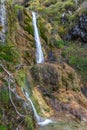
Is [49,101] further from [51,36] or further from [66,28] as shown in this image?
[66,28]

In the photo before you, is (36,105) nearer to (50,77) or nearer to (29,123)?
(50,77)

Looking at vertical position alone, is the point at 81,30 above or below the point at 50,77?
above

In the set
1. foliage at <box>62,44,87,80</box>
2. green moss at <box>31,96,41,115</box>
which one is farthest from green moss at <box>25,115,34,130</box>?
foliage at <box>62,44,87,80</box>

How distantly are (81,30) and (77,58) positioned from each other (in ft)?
14.6

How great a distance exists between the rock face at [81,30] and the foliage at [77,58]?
215 centimetres

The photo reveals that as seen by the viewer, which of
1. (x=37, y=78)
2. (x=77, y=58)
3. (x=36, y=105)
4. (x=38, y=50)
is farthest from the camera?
(x=77, y=58)

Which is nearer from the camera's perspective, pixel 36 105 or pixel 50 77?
pixel 36 105

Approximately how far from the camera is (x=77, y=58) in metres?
23.5

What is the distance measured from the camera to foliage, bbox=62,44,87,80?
22.3 m

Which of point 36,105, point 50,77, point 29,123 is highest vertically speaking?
point 29,123

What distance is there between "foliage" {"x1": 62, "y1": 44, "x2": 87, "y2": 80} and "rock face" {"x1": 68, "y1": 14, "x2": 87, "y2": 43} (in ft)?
7.06

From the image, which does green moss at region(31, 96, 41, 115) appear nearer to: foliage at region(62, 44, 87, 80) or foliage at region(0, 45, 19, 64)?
foliage at region(0, 45, 19, 64)

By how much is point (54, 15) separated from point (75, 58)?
8.69 metres

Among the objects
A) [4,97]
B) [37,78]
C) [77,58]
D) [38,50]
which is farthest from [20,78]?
[77,58]
